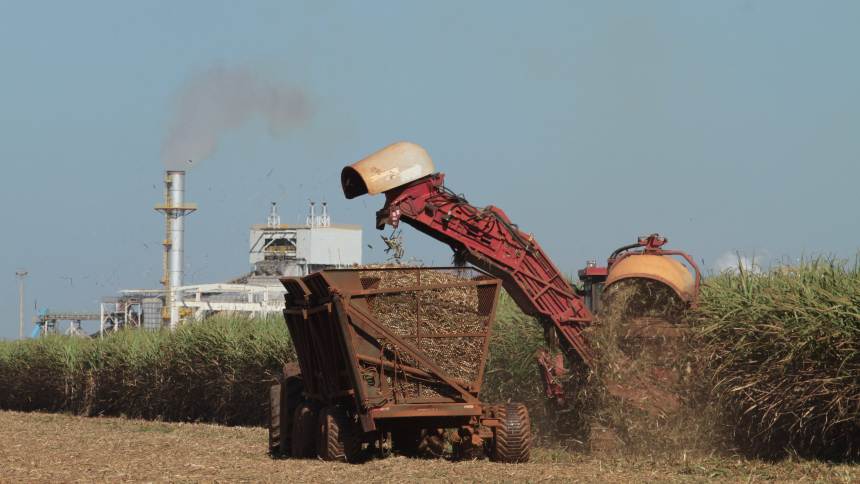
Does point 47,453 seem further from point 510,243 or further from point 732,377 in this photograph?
point 732,377

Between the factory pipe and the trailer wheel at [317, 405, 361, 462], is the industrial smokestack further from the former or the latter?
the trailer wheel at [317, 405, 361, 462]

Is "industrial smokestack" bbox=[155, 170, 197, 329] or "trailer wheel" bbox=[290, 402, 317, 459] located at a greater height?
"industrial smokestack" bbox=[155, 170, 197, 329]

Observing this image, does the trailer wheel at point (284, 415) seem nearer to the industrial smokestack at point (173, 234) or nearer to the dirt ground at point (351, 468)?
the dirt ground at point (351, 468)

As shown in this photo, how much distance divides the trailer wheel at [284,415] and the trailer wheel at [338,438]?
2596 mm

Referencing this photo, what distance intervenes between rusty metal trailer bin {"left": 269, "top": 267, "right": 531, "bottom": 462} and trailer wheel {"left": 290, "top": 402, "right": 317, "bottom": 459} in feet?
2.98

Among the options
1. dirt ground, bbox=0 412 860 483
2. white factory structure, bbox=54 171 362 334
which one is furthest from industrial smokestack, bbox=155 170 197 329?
dirt ground, bbox=0 412 860 483

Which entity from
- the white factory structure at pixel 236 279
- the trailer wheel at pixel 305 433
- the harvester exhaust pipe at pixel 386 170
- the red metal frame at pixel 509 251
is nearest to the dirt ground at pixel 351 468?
the trailer wheel at pixel 305 433

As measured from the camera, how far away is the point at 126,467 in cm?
1697

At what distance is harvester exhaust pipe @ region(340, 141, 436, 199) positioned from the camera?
1750 cm

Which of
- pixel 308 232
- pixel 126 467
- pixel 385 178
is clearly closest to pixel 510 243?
pixel 385 178

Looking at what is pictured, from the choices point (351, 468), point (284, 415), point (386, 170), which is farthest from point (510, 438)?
point (284, 415)

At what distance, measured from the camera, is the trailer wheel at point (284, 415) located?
19844 millimetres

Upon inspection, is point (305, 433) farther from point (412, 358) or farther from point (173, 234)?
point (173, 234)

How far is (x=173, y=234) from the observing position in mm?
93875
